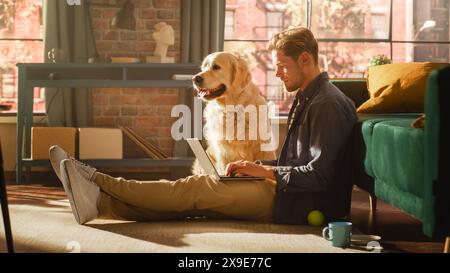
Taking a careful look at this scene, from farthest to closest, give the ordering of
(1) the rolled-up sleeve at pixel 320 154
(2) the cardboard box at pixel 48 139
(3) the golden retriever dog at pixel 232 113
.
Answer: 1. (2) the cardboard box at pixel 48 139
2. (3) the golden retriever dog at pixel 232 113
3. (1) the rolled-up sleeve at pixel 320 154

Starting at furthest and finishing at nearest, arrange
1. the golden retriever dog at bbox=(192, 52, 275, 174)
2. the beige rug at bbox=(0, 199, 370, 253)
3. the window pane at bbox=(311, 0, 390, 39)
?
the window pane at bbox=(311, 0, 390, 39) < the golden retriever dog at bbox=(192, 52, 275, 174) < the beige rug at bbox=(0, 199, 370, 253)

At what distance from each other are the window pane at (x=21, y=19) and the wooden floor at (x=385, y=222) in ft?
4.46

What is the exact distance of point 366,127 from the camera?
2.85 meters

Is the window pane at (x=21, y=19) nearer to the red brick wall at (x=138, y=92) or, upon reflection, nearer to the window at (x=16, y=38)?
the window at (x=16, y=38)

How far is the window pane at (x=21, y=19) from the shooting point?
5445 mm

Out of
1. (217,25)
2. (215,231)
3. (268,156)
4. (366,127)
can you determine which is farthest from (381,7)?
(215,231)

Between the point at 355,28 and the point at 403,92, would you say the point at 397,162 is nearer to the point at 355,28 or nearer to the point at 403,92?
the point at 403,92

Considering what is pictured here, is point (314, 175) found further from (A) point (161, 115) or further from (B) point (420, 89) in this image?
(A) point (161, 115)

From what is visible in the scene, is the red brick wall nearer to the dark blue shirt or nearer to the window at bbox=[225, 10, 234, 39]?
the window at bbox=[225, 10, 234, 39]

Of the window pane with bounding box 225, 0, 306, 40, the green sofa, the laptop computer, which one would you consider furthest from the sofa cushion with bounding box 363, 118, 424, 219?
the window pane with bounding box 225, 0, 306, 40

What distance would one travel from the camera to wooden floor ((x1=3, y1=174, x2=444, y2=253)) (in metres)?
2.67

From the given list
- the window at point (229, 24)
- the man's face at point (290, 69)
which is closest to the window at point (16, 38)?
the window at point (229, 24)

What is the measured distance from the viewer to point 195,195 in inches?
116

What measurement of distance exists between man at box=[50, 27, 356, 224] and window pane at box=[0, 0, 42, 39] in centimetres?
283
